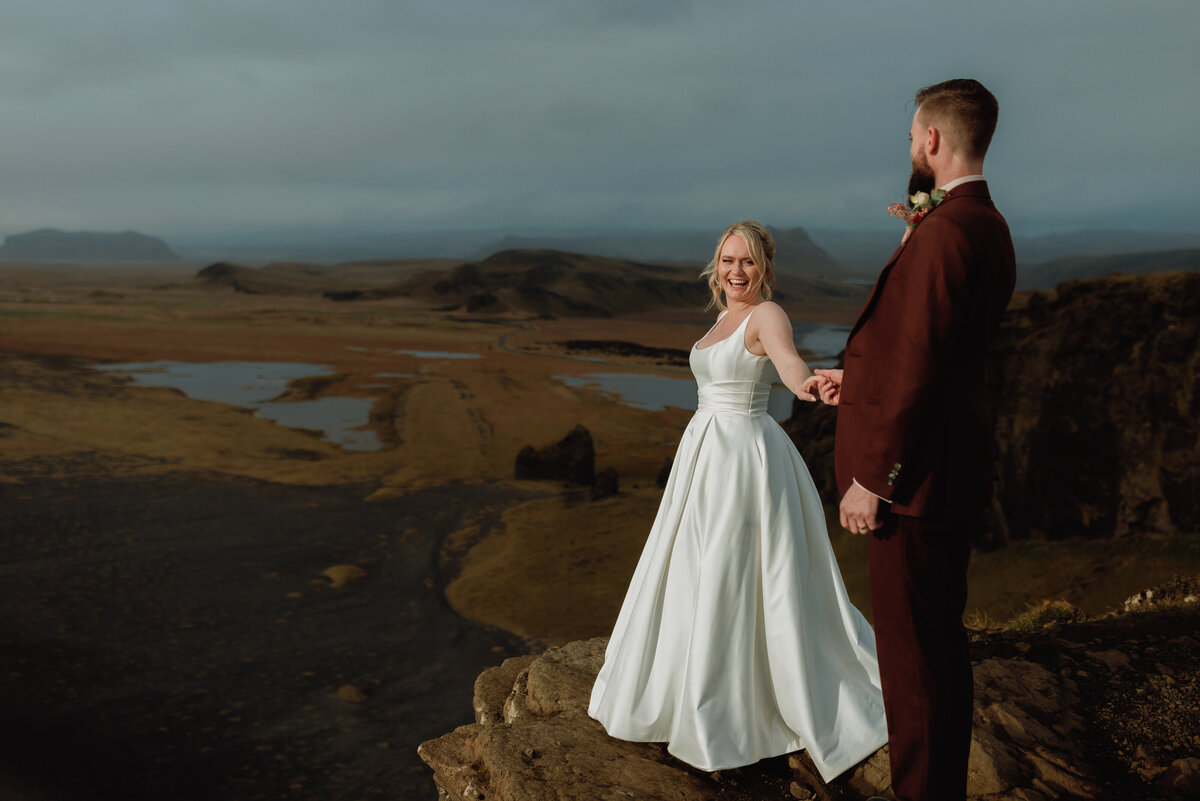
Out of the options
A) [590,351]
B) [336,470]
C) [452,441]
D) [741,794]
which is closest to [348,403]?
[452,441]

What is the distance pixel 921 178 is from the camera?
2.20 meters

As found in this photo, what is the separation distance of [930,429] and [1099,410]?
598 cm

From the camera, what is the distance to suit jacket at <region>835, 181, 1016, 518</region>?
6.51ft

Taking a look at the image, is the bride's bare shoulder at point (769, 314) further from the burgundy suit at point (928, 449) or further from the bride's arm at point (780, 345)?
the burgundy suit at point (928, 449)

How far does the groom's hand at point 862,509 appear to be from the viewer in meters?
2.11

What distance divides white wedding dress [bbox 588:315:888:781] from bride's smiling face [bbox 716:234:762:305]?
12cm

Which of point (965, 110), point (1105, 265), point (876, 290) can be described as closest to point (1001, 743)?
point (876, 290)

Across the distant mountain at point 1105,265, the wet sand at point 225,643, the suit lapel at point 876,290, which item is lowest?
the wet sand at point 225,643

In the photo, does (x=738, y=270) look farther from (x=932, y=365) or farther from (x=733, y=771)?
(x=733, y=771)

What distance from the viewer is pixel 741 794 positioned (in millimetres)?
2600

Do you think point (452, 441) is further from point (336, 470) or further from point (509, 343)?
point (509, 343)

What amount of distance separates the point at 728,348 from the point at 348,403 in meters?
17.3

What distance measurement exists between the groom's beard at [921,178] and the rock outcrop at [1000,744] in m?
1.72

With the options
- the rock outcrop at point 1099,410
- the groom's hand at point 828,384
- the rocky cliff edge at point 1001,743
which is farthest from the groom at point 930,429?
the rock outcrop at point 1099,410
